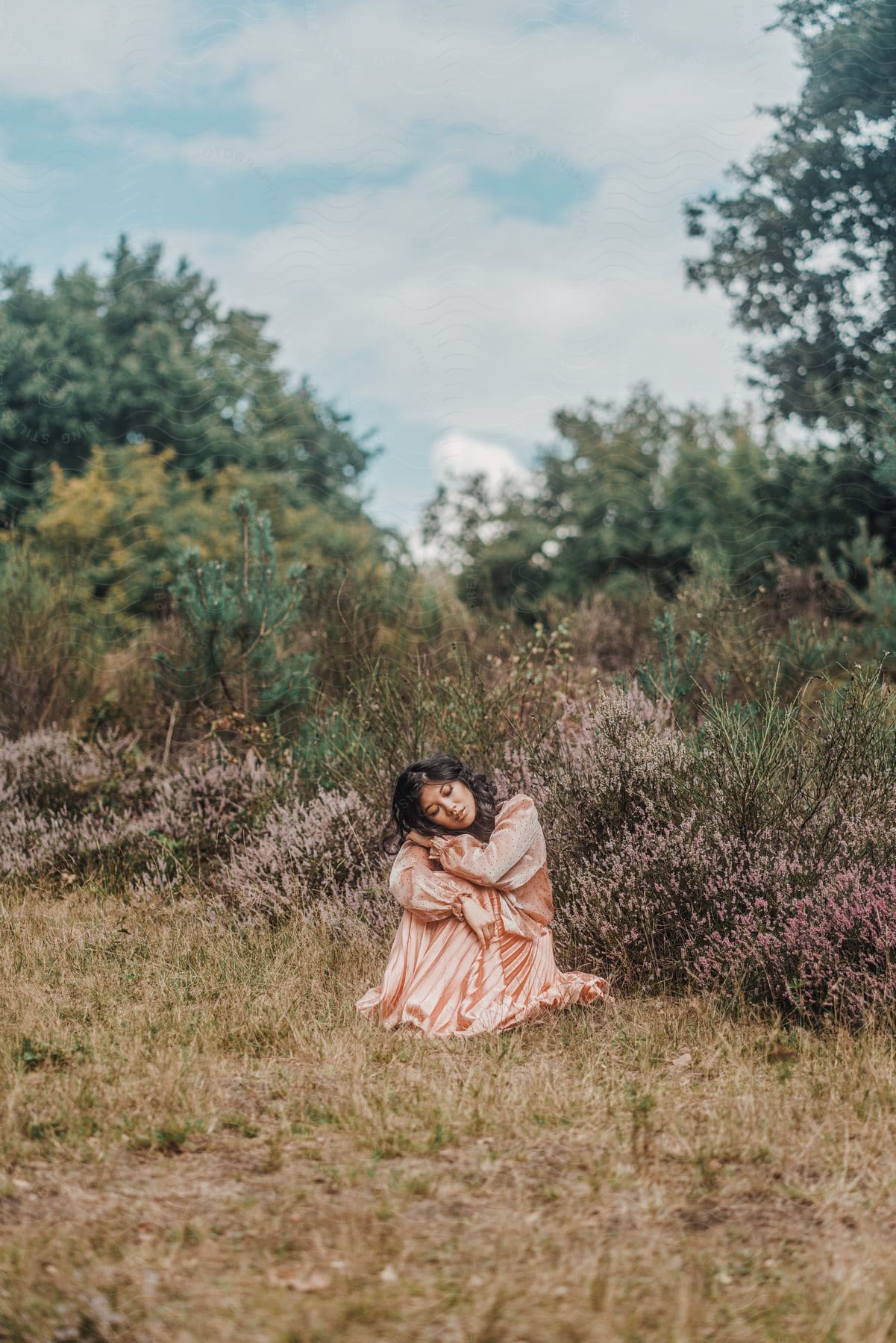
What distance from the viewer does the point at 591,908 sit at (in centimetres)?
514

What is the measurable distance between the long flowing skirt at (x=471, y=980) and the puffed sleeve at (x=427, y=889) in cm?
7

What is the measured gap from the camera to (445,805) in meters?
4.64

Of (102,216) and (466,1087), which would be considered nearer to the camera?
(466,1087)

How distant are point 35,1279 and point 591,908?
301 centimetres

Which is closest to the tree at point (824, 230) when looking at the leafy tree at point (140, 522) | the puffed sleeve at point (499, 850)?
the leafy tree at point (140, 522)

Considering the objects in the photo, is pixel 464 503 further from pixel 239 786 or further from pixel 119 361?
pixel 239 786

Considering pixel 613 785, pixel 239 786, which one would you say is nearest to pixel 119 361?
pixel 239 786

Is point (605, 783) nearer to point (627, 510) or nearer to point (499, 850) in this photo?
point (499, 850)

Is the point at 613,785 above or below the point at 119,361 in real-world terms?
Answer: below

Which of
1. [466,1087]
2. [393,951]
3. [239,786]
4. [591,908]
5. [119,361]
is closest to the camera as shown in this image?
[466,1087]

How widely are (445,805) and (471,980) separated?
0.67 m

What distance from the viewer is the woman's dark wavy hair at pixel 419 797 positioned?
466 centimetres

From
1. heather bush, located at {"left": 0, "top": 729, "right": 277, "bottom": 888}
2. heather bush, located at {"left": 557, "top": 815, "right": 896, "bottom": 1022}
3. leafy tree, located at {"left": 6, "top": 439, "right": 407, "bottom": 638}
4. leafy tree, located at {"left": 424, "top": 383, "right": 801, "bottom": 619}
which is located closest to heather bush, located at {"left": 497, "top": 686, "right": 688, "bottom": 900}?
heather bush, located at {"left": 557, "top": 815, "right": 896, "bottom": 1022}

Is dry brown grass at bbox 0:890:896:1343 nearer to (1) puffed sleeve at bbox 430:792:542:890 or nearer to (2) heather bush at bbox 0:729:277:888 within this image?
(1) puffed sleeve at bbox 430:792:542:890
